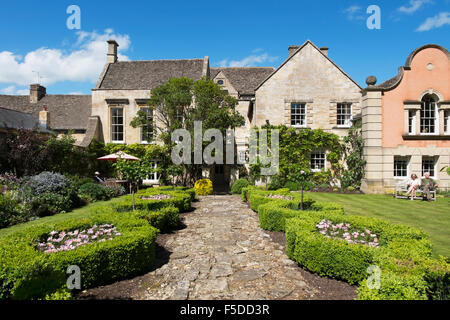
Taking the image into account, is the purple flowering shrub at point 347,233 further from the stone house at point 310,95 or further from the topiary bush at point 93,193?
the stone house at point 310,95

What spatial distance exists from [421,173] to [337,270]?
1591 centimetres

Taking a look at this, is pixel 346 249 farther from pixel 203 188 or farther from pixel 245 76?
pixel 245 76

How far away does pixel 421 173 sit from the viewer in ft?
55.1

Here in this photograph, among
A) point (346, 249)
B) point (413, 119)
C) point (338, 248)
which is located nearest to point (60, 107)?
point (338, 248)

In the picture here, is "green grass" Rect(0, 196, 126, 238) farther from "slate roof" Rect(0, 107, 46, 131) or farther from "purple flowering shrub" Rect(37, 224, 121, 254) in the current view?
"slate roof" Rect(0, 107, 46, 131)

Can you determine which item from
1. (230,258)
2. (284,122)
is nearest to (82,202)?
(230,258)

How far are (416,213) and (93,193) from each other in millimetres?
15343

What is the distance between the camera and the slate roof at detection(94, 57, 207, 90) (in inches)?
916

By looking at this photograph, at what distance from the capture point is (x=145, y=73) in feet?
79.9

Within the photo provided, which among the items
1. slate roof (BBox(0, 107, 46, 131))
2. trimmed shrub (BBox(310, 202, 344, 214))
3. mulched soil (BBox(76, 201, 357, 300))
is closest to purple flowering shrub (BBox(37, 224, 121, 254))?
mulched soil (BBox(76, 201, 357, 300))

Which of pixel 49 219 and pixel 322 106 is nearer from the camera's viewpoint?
pixel 49 219

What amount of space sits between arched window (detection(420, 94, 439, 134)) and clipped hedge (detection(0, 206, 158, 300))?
18659mm
